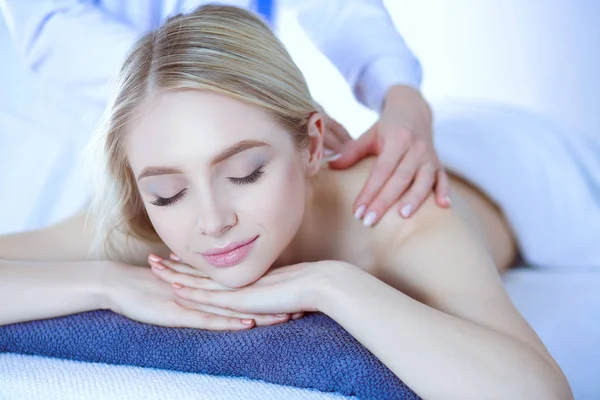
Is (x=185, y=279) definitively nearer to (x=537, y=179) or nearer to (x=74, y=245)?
(x=74, y=245)

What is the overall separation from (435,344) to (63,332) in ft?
1.87

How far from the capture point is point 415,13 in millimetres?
3078

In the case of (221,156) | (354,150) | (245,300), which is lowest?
(245,300)

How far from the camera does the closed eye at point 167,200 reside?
46.9 inches

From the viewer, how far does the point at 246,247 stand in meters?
1.21

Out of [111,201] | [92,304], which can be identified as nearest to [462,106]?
[111,201]

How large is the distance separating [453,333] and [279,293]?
11.1 inches

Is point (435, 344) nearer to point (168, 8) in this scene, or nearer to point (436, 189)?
point (436, 189)

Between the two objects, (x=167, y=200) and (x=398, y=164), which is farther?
(x=398, y=164)

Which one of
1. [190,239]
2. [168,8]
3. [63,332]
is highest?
[168,8]

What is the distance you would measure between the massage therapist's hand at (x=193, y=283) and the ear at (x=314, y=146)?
10.7 inches

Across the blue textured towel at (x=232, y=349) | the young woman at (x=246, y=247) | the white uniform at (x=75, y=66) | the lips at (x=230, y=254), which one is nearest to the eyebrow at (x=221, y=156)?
the young woman at (x=246, y=247)

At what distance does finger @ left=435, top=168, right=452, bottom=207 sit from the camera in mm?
1453

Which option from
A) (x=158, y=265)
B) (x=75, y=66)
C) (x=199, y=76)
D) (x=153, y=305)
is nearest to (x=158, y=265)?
(x=158, y=265)
